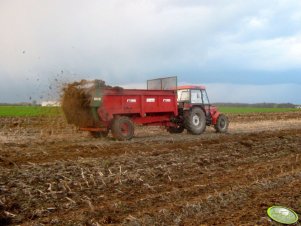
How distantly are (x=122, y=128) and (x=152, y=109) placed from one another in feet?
6.19

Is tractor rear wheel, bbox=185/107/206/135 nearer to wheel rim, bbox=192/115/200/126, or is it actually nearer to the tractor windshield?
wheel rim, bbox=192/115/200/126

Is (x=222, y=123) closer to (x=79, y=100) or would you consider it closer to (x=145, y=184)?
(x=79, y=100)

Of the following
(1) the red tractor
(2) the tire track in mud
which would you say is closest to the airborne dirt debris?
(2) the tire track in mud

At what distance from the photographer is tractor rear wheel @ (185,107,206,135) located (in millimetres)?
19109

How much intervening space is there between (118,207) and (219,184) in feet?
8.68

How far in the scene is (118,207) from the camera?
23.2ft

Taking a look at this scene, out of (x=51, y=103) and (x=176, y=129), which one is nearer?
(x=51, y=103)

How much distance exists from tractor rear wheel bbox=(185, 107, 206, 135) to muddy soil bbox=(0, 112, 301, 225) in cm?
521

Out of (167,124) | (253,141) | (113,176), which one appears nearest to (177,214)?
(113,176)

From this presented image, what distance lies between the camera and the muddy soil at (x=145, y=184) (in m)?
6.64

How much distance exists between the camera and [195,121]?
63.9 ft

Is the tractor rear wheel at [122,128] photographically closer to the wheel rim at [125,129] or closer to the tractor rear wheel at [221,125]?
the wheel rim at [125,129]

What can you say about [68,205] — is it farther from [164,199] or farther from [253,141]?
[253,141]

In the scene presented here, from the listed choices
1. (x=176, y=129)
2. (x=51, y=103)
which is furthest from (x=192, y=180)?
(x=176, y=129)
